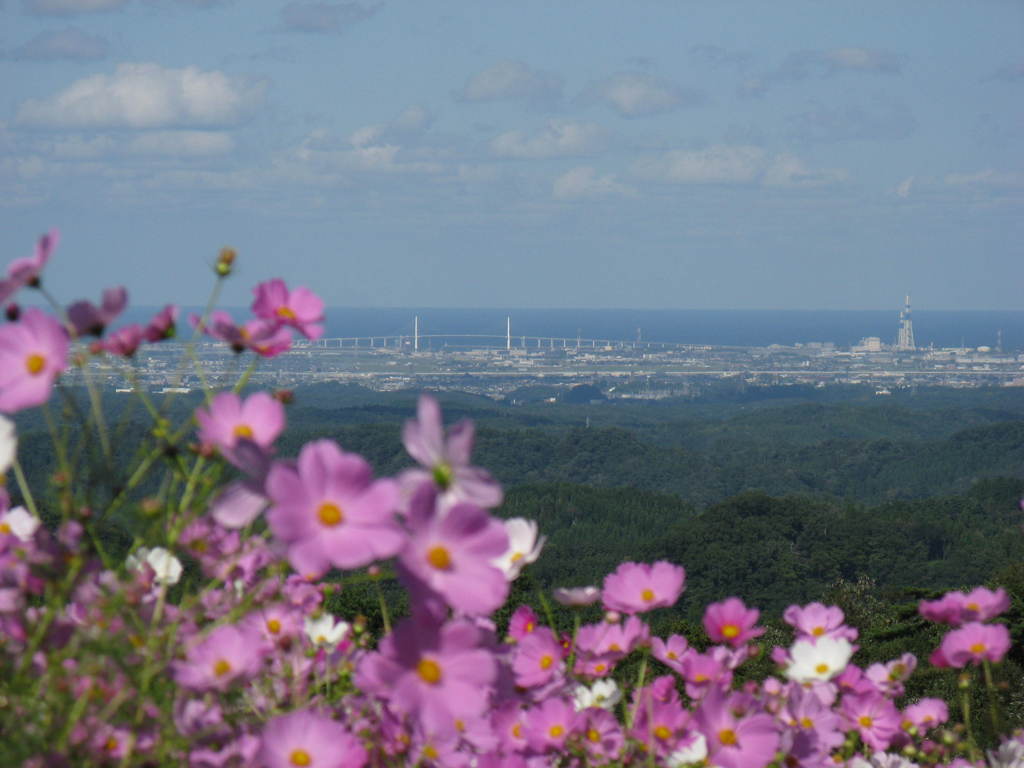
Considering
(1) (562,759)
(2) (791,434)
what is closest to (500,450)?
(2) (791,434)

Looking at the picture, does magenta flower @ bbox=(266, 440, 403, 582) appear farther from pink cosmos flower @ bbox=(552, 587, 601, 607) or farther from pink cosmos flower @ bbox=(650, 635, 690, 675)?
pink cosmos flower @ bbox=(650, 635, 690, 675)

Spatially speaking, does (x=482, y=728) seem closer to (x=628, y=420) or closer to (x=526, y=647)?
(x=526, y=647)

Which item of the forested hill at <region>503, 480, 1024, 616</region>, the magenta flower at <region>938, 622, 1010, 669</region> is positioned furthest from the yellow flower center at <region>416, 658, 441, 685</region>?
the forested hill at <region>503, 480, 1024, 616</region>

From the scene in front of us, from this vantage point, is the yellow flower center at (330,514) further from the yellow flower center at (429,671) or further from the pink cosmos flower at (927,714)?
the pink cosmos flower at (927,714)

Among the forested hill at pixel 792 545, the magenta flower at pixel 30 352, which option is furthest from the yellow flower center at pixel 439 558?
the forested hill at pixel 792 545

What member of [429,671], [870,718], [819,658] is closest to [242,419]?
[429,671]
